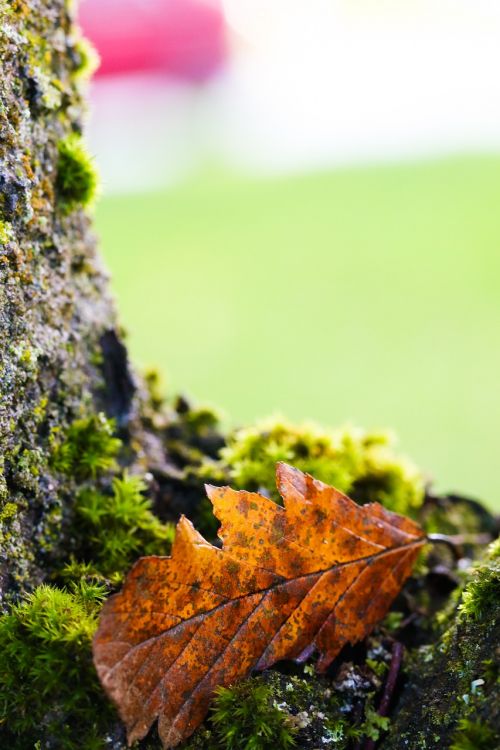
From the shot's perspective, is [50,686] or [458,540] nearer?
[50,686]

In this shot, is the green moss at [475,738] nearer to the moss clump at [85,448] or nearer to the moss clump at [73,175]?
the moss clump at [85,448]

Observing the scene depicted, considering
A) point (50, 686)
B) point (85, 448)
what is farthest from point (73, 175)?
point (50, 686)

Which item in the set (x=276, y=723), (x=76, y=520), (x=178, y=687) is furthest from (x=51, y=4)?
(x=276, y=723)

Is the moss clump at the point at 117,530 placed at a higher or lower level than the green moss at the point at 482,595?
lower

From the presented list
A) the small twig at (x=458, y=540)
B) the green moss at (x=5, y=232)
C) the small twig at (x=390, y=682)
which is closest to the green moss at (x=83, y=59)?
the green moss at (x=5, y=232)

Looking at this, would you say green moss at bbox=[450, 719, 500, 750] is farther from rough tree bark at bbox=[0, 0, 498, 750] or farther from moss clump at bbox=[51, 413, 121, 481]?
moss clump at bbox=[51, 413, 121, 481]

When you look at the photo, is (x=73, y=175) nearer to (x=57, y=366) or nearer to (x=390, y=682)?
(x=57, y=366)

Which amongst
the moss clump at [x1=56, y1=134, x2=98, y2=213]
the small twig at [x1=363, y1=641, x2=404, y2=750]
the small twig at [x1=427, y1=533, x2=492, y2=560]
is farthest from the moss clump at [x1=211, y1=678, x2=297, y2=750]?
the moss clump at [x1=56, y1=134, x2=98, y2=213]
